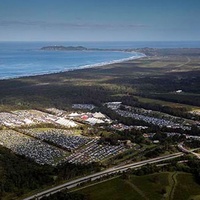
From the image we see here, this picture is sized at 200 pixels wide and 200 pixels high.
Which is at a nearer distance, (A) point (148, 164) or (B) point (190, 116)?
(A) point (148, 164)

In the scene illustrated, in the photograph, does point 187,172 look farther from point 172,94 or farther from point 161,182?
point 172,94

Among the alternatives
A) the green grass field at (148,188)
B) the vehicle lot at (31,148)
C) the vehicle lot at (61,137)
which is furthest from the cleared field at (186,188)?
the vehicle lot at (61,137)

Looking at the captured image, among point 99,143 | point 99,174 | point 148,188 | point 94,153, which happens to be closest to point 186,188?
point 148,188

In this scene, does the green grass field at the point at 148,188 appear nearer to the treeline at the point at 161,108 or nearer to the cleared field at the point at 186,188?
the cleared field at the point at 186,188

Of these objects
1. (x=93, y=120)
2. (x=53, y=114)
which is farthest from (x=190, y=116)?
(x=53, y=114)

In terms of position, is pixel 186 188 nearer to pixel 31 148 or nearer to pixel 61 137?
pixel 31 148

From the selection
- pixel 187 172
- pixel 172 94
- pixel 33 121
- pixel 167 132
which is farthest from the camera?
pixel 172 94
